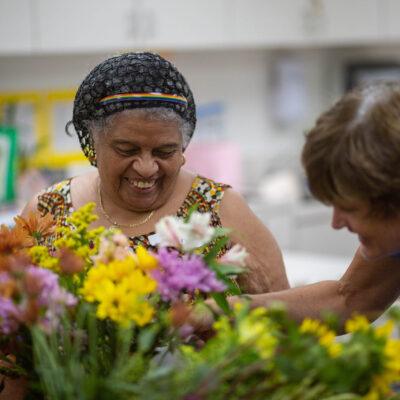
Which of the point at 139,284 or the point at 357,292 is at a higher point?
the point at 139,284

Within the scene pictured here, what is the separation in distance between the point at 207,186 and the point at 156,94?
0.30 m

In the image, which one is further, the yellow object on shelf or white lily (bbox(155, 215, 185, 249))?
the yellow object on shelf

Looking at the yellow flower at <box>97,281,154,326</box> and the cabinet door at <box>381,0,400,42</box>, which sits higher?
the cabinet door at <box>381,0,400,42</box>

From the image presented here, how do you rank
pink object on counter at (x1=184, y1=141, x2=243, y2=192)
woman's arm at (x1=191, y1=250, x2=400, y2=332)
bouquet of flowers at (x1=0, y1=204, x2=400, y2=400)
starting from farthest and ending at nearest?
1. pink object on counter at (x1=184, y1=141, x2=243, y2=192)
2. woman's arm at (x1=191, y1=250, x2=400, y2=332)
3. bouquet of flowers at (x1=0, y1=204, x2=400, y2=400)

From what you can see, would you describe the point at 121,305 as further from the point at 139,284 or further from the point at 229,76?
the point at 229,76

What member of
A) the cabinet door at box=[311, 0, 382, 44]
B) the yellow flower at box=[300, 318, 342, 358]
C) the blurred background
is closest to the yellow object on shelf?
the blurred background

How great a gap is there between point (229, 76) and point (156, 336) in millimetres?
3272

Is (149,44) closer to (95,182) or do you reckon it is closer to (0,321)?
(95,182)

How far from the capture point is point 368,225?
0.88m

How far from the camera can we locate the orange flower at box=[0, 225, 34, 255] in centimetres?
79

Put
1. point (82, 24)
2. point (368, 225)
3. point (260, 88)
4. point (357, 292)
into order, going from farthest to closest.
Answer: point (260, 88), point (82, 24), point (357, 292), point (368, 225)

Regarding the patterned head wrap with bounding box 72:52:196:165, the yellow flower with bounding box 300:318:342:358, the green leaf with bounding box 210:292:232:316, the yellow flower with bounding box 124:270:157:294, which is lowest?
the green leaf with bounding box 210:292:232:316

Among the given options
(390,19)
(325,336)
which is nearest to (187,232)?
(325,336)

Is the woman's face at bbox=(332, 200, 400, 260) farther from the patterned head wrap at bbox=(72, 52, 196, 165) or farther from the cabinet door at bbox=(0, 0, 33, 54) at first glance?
the cabinet door at bbox=(0, 0, 33, 54)
